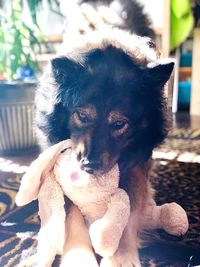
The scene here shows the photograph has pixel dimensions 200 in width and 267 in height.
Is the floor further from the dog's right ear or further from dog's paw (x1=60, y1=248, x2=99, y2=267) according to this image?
the dog's right ear

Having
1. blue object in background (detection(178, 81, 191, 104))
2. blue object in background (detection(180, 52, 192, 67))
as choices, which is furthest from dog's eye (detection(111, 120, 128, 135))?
blue object in background (detection(180, 52, 192, 67))

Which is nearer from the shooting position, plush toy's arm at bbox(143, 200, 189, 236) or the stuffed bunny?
the stuffed bunny

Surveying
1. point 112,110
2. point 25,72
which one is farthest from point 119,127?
point 25,72

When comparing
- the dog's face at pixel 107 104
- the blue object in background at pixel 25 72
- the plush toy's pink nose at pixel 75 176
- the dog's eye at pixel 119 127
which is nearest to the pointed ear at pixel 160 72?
the dog's face at pixel 107 104

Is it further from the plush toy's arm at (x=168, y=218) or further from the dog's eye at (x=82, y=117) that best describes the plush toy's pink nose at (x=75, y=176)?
the plush toy's arm at (x=168, y=218)

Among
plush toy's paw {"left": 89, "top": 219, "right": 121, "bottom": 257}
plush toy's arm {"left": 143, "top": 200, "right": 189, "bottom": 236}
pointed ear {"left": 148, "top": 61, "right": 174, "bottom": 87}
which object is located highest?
pointed ear {"left": 148, "top": 61, "right": 174, "bottom": 87}

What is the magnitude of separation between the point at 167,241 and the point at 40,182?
319mm

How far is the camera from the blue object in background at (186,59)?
10.9 ft

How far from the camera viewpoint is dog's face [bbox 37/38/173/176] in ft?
2.23

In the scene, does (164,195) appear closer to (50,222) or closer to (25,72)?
(50,222)

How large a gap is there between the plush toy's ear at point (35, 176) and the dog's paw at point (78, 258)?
0.13 m

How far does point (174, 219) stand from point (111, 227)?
0.25 meters

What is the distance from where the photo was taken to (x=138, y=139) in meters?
0.75

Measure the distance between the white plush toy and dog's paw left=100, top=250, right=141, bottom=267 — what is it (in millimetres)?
48
